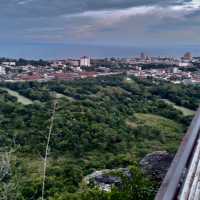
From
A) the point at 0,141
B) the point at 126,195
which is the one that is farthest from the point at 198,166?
the point at 0,141

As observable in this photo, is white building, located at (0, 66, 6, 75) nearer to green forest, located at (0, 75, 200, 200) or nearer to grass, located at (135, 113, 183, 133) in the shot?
green forest, located at (0, 75, 200, 200)

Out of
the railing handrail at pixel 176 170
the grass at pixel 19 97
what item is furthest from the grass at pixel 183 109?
the railing handrail at pixel 176 170

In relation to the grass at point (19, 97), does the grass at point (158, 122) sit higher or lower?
lower

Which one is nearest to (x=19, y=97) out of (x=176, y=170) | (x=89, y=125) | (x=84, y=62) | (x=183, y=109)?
(x=89, y=125)

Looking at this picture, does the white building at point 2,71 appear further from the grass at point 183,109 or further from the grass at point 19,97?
the grass at point 183,109

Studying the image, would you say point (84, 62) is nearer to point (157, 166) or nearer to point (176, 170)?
point (157, 166)

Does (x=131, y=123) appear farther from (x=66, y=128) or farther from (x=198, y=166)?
(x=198, y=166)
